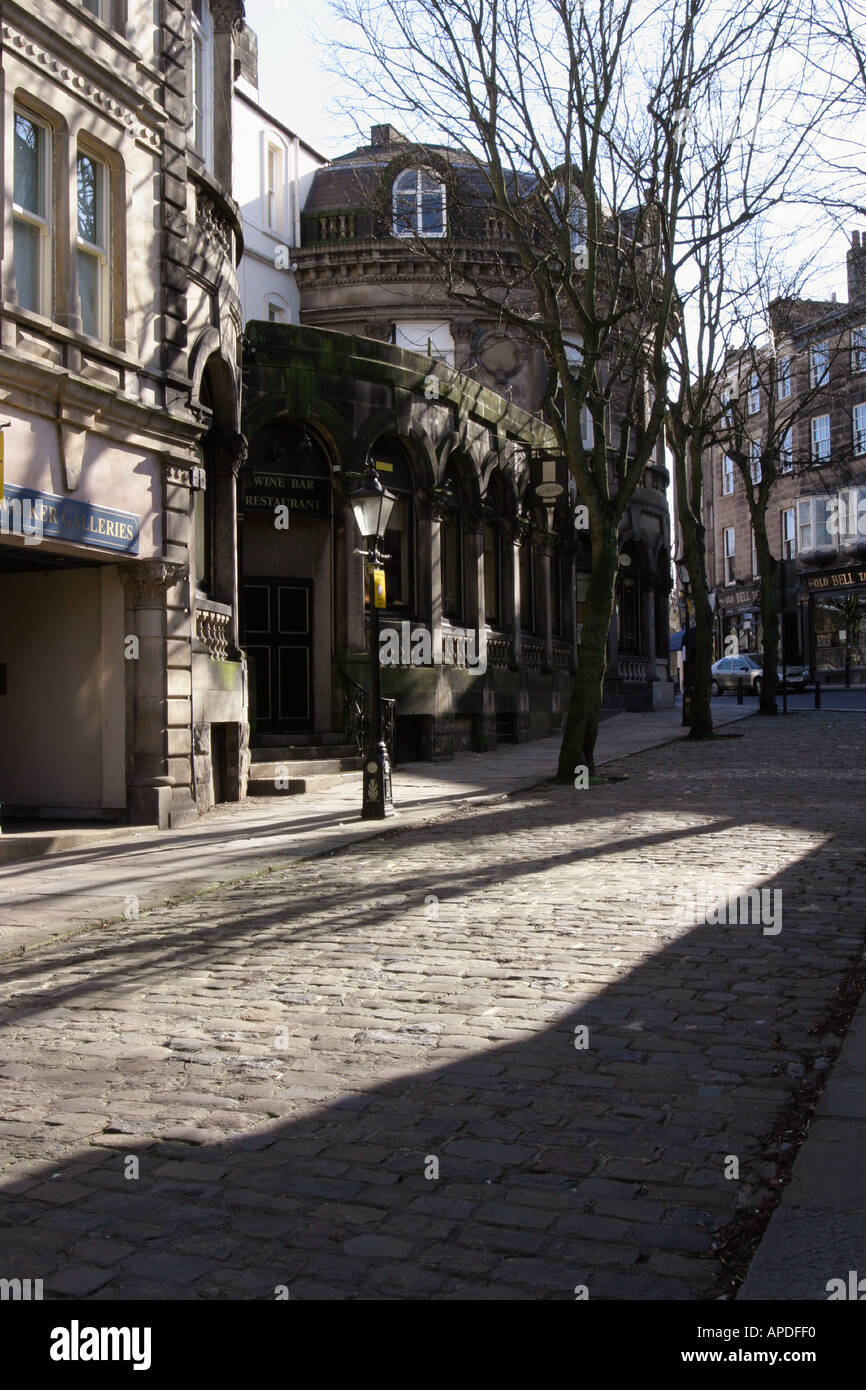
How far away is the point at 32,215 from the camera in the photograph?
42.0ft

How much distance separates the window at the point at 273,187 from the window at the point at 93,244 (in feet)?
68.4

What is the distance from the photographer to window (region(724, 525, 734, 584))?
66125 millimetres

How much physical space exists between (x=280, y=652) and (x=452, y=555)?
18.3ft

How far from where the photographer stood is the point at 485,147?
17359 mm

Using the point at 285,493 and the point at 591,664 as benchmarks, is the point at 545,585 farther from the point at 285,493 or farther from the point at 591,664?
the point at 591,664

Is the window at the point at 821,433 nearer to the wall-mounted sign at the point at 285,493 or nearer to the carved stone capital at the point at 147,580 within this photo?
the wall-mounted sign at the point at 285,493

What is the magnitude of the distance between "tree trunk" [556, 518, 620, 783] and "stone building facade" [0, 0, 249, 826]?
4997 millimetres

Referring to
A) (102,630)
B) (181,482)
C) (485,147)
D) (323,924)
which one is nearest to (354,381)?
(485,147)

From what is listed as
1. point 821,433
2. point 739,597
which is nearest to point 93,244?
point 821,433

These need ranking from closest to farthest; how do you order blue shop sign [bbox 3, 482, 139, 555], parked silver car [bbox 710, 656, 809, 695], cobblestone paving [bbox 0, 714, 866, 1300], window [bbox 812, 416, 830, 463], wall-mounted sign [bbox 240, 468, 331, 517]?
cobblestone paving [bbox 0, 714, 866, 1300]
blue shop sign [bbox 3, 482, 139, 555]
wall-mounted sign [bbox 240, 468, 331, 517]
parked silver car [bbox 710, 656, 809, 695]
window [bbox 812, 416, 830, 463]

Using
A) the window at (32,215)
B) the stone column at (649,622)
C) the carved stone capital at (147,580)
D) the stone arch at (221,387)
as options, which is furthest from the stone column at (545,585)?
the window at (32,215)

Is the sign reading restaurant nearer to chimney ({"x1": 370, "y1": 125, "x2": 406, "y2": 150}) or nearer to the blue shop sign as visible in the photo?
chimney ({"x1": 370, "y1": 125, "x2": 406, "y2": 150})

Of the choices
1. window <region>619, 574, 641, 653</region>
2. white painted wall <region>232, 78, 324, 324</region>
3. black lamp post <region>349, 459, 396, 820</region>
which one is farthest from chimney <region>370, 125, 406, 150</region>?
window <region>619, 574, 641, 653</region>
